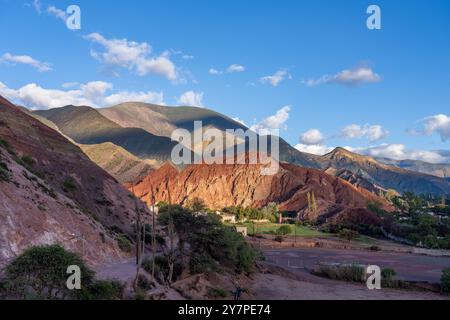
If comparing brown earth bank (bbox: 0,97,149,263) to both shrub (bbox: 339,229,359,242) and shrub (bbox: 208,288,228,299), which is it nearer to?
shrub (bbox: 208,288,228,299)

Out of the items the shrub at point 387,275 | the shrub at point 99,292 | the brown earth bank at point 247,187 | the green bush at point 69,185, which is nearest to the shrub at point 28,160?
the green bush at point 69,185

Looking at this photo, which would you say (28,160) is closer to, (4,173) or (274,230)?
(4,173)

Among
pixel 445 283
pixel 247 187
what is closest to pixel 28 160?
pixel 445 283

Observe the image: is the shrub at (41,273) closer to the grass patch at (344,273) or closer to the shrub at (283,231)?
the grass patch at (344,273)

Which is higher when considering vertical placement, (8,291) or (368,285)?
(8,291)

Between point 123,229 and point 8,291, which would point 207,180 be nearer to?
point 123,229

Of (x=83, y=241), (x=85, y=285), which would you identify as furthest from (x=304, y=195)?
(x=85, y=285)
